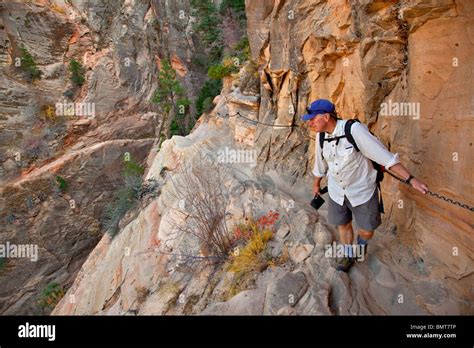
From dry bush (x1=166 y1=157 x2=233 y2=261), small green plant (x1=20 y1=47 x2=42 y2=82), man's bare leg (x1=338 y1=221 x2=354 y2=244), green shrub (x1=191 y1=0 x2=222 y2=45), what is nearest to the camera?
man's bare leg (x1=338 y1=221 x2=354 y2=244)

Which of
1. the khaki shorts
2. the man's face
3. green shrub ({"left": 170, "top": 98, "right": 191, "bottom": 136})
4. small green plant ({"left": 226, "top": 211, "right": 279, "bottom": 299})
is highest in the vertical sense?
green shrub ({"left": 170, "top": 98, "right": 191, "bottom": 136})

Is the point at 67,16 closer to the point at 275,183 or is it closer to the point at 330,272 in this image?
the point at 275,183

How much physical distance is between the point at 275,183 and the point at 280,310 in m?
3.33

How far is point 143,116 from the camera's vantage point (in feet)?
65.3

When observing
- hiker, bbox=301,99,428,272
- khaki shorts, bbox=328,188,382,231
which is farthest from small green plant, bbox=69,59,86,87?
khaki shorts, bbox=328,188,382,231

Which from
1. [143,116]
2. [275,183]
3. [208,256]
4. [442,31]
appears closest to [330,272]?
[208,256]

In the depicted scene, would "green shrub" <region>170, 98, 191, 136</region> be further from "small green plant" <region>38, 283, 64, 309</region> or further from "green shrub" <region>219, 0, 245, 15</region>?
"small green plant" <region>38, 283, 64, 309</region>

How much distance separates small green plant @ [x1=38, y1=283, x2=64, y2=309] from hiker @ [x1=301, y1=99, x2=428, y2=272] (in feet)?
49.9

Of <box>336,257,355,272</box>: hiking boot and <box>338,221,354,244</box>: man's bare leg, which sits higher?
<box>338,221,354,244</box>: man's bare leg

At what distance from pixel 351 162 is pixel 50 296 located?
16.4 m

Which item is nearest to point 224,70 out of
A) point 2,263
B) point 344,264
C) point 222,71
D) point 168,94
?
point 222,71

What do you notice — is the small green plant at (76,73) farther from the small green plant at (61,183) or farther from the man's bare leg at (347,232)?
the man's bare leg at (347,232)

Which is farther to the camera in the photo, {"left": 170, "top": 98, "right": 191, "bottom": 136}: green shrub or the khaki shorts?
{"left": 170, "top": 98, "right": 191, "bottom": 136}: green shrub

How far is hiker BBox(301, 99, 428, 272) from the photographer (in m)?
2.46
